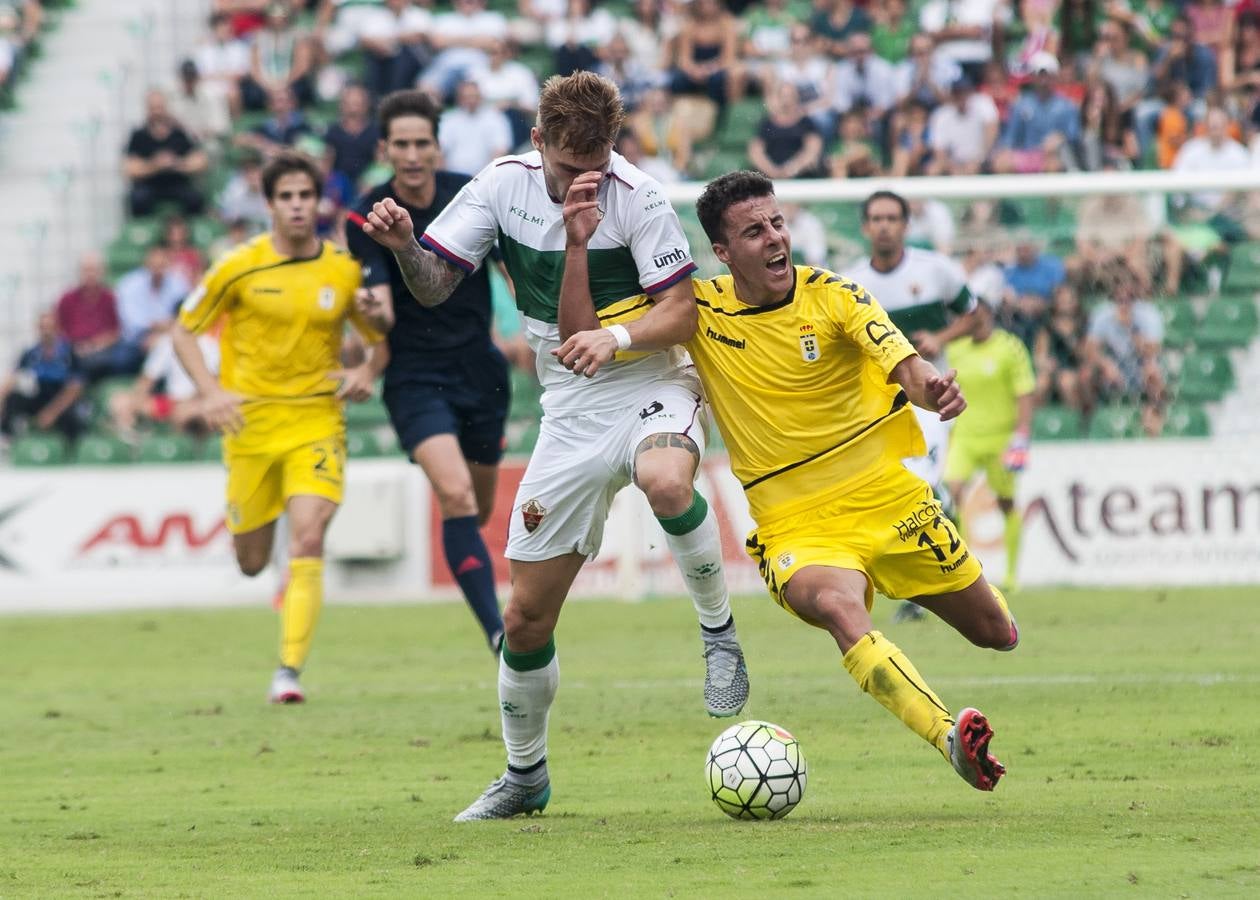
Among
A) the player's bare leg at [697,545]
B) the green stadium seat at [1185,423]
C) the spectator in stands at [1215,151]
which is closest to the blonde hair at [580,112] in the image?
the player's bare leg at [697,545]

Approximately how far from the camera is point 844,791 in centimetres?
695

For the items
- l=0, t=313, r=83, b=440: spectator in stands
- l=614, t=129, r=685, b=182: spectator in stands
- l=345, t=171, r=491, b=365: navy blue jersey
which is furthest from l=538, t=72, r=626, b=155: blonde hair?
l=0, t=313, r=83, b=440: spectator in stands

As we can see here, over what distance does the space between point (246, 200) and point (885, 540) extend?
15.2 m

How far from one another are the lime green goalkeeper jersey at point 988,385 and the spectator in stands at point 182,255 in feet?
26.9

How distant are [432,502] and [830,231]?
4.12 metres

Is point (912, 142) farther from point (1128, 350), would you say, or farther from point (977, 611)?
point (977, 611)

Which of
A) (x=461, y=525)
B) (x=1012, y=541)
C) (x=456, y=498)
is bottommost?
(x=1012, y=541)

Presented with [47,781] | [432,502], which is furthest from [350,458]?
[47,781]

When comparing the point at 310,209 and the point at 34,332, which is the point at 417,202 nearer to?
the point at 310,209

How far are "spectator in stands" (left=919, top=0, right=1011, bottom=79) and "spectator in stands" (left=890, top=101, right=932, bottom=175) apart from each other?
0.99 metres

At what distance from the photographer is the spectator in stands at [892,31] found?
65.5 ft

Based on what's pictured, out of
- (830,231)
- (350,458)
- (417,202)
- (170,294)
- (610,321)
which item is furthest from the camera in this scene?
(170,294)

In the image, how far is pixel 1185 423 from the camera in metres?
16.0

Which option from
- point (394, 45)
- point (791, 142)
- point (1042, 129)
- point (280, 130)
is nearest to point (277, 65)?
point (280, 130)
